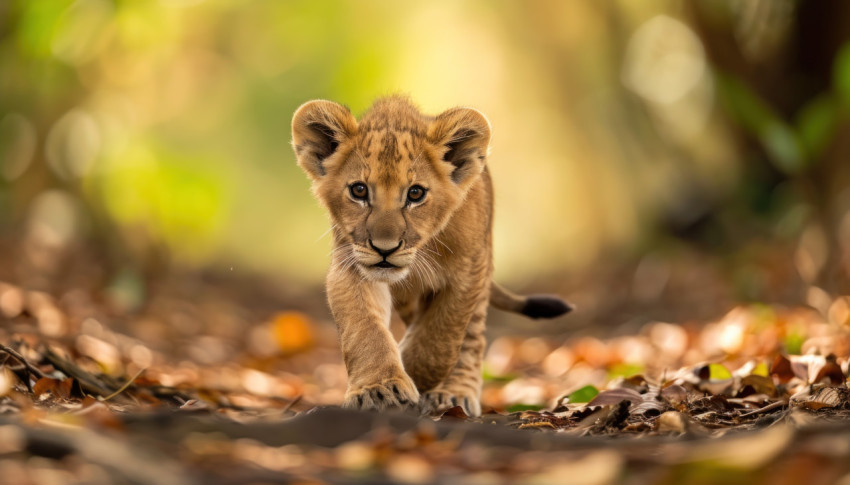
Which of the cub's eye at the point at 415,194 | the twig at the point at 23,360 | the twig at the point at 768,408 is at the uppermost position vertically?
the cub's eye at the point at 415,194

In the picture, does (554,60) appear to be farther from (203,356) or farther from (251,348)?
(203,356)

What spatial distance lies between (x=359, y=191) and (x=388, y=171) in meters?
0.18

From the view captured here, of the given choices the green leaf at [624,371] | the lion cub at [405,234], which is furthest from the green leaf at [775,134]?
the lion cub at [405,234]

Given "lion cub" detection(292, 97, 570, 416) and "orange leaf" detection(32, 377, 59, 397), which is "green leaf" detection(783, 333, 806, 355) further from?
"orange leaf" detection(32, 377, 59, 397)

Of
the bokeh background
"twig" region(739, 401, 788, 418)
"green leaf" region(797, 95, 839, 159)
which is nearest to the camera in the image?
"twig" region(739, 401, 788, 418)

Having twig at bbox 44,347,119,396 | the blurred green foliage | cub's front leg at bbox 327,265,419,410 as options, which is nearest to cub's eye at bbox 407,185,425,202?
cub's front leg at bbox 327,265,419,410

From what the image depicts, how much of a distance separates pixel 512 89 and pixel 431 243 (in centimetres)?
1600

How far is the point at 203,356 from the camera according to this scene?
8672 mm

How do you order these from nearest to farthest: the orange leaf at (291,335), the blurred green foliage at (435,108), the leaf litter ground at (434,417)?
the leaf litter ground at (434,417) < the orange leaf at (291,335) < the blurred green foliage at (435,108)

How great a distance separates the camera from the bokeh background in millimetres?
10281

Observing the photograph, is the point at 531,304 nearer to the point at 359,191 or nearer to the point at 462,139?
the point at 462,139

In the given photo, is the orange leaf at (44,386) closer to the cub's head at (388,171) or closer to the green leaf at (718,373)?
the cub's head at (388,171)

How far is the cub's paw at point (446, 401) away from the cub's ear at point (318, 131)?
136cm

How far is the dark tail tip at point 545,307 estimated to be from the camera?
5879 millimetres
